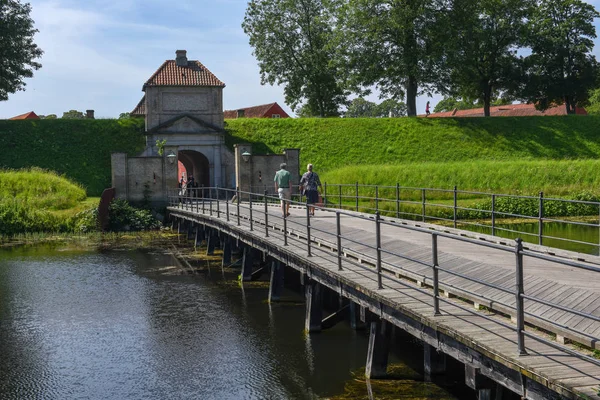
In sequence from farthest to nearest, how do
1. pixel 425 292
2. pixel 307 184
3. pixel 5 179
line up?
pixel 5 179 → pixel 307 184 → pixel 425 292

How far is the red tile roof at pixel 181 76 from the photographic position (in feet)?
135

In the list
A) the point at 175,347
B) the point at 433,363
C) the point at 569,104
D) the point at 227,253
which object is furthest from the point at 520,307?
the point at 569,104

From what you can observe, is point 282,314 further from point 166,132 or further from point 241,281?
point 166,132

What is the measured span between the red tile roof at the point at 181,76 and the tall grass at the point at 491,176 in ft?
29.9

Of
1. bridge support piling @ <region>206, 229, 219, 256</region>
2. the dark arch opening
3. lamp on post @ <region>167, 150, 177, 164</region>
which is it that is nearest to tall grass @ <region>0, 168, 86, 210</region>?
lamp on post @ <region>167, 150, 177, 164</region>

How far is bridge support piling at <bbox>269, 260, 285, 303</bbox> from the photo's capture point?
53.5 ft

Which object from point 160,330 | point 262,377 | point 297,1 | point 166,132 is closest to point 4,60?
point 166,132

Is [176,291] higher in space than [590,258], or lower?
lower

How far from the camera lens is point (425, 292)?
905 centimetres

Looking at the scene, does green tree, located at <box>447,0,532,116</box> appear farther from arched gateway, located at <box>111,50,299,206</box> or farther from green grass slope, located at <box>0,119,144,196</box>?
green grass slope, located at <box>0,119,144,196</box>

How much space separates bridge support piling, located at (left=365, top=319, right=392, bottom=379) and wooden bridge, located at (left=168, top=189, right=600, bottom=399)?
0.05 feet

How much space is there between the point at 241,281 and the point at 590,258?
9766 millimetres

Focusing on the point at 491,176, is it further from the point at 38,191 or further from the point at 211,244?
the point at 38,191

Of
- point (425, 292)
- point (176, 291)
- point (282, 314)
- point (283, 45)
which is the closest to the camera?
point (425, 292)
